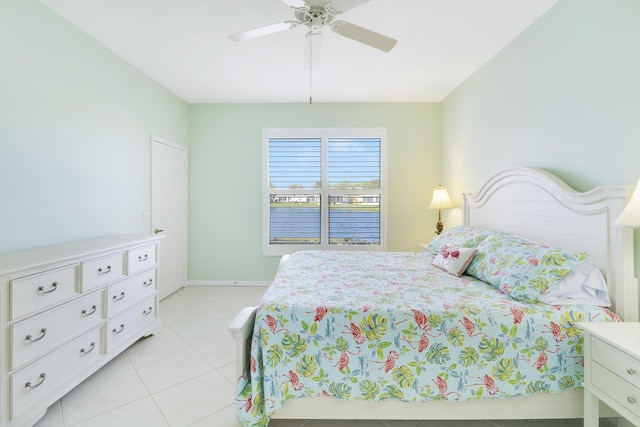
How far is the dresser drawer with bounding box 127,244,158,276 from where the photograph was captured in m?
2.27

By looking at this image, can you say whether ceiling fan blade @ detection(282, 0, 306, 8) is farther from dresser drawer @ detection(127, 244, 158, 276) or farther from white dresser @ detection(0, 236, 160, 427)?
dresser drawer @ detection(127, 244, 158, 276)

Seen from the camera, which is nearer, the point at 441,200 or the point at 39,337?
the point at 39,337

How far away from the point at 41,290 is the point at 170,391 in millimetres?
963

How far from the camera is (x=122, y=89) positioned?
2.78m

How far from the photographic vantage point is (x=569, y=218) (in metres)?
1.81

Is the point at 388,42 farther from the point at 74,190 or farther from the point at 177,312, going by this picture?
the point at 177,312

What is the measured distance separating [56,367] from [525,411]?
2553 millimetres

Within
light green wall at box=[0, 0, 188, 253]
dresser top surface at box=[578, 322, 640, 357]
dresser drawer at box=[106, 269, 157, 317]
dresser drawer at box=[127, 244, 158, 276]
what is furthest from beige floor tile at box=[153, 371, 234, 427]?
dresser top surface at box=[578, 322, 640, 357]

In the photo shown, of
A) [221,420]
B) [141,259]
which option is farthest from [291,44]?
[221,420]

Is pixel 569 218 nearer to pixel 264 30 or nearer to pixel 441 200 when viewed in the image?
pixel 441 200

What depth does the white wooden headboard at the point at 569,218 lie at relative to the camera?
1.50 metres

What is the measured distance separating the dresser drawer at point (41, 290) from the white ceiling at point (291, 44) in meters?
1.83

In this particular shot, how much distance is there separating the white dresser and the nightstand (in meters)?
2.72

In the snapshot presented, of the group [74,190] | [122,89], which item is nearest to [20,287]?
[74,190]
